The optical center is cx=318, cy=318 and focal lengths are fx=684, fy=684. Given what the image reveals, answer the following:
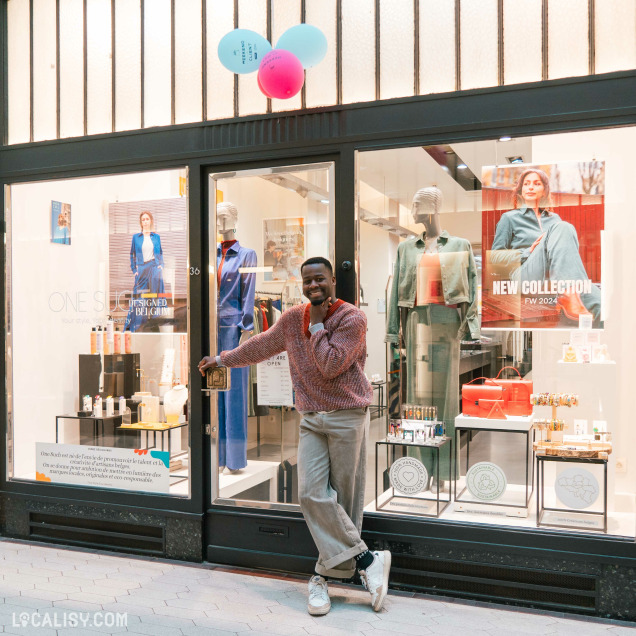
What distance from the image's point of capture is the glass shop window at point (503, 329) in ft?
10.9

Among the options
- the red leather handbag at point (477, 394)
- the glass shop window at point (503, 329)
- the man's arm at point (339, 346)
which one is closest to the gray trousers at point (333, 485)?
the man's arm at point (339, 346)

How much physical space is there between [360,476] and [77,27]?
10.9 feet

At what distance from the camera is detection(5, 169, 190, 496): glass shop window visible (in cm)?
412

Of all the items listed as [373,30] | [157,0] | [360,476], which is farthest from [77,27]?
[360,476]

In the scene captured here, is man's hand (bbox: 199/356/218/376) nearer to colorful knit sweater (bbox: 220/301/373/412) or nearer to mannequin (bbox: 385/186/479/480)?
colorful knit sweater (bbox: 220/301/373/412)

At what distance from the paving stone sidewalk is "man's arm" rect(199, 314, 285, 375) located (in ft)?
3.86

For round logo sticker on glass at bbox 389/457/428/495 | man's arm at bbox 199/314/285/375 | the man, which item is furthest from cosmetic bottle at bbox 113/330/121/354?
round logo sticker on glass at bbox 389/457/428/495

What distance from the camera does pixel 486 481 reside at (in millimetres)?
3570

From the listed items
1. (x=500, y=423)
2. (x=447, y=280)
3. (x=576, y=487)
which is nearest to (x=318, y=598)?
(x=500, y=423)

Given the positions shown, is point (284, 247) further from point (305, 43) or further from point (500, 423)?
point (500, 423)

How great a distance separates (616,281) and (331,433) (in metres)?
1.55

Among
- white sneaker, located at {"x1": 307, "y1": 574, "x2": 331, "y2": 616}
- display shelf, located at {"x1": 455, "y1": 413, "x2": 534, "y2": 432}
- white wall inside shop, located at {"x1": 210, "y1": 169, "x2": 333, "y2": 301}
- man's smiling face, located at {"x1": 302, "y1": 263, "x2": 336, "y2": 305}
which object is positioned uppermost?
white wall inside shop, located at {"x1": 210, "y1": 169, "x2": 333, "y2": 301}

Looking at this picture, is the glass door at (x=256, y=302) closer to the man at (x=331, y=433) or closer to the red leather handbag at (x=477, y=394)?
the man at (x=331, y=433)

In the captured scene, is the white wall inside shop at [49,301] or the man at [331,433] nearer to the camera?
the man at [331,433]
